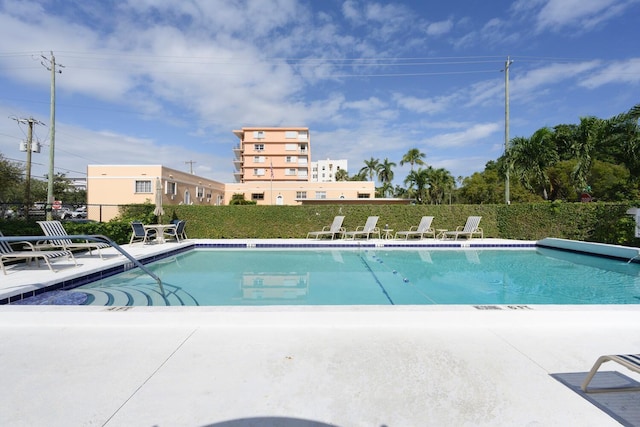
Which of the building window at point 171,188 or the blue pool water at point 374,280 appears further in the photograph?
the building window at point 171,188

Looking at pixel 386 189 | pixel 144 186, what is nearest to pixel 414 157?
pixel 386 189

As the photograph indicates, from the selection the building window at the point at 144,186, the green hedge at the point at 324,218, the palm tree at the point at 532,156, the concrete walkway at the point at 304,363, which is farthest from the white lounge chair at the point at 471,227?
the building window at the point at 144,186

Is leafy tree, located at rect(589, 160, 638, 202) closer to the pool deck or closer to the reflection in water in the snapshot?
the reflection in water

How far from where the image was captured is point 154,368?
2617mm

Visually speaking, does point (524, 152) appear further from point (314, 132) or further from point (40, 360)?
point (314, 132)

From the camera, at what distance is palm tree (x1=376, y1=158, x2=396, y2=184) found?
53547 mm

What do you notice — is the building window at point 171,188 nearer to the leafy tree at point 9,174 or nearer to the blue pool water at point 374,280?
the leafy tree at point 9,174

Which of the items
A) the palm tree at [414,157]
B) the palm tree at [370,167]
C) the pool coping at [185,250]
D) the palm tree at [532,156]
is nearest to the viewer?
the pool coping at [185,250]

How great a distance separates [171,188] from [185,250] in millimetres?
18250

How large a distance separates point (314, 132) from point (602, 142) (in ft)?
149

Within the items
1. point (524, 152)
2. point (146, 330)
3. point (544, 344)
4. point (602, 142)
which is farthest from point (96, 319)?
point (602, 142)

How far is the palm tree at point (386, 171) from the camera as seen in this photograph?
5355 cm

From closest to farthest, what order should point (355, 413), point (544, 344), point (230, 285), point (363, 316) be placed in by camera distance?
point (355, 413) < point (544, 344) < point (363, 316) < point (230, 285)

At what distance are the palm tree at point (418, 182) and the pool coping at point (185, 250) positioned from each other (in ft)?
98.6
